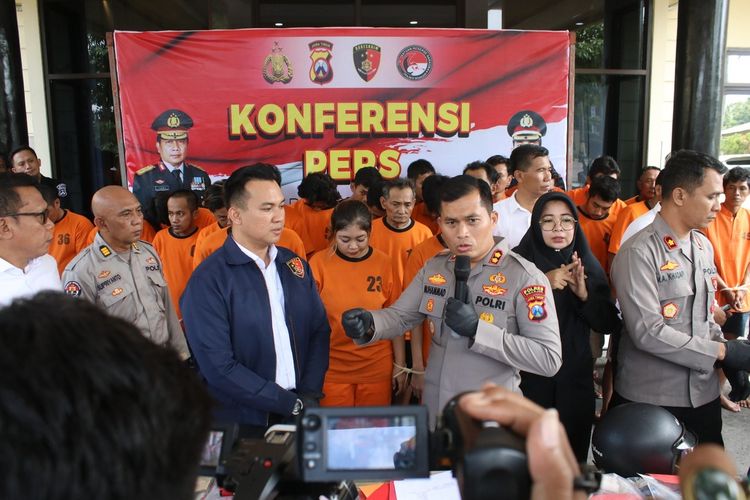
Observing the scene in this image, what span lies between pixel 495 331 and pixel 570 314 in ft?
2.78

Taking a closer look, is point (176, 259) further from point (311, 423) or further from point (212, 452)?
point (311, 423)

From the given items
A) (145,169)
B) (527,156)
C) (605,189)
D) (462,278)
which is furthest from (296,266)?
(145,169)

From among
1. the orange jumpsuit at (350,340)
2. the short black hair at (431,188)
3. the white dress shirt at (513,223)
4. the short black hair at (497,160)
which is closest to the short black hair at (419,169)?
the short black hair at (497,160)

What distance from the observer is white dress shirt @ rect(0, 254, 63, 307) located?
2199mm

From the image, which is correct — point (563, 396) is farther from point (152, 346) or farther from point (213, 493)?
point (152, 346)

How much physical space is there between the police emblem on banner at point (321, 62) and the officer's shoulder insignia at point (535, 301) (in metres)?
3.79

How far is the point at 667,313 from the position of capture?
247cm

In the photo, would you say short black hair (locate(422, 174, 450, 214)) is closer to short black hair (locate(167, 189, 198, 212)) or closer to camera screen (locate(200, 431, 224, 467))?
short black hair (locate(167, 189, 198, 212))

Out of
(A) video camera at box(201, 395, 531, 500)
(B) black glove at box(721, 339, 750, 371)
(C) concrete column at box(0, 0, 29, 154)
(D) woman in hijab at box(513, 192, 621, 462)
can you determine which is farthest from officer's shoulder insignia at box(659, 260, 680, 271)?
(C) concrete column at box(0, 0, 29, 154)

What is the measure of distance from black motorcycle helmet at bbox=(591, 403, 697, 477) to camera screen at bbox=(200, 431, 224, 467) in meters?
1.46

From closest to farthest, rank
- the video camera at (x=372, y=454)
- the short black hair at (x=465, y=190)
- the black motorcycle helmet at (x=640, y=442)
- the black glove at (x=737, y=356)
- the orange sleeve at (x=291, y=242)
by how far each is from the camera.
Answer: the video camera at (x=372, y=454)
the black motorcycle helmet at (x=640, y=442)
the short black hair at (x=465, y=190)
the black glove at (x=737, y=356)
the orange sleeve at (x=291, y=242)

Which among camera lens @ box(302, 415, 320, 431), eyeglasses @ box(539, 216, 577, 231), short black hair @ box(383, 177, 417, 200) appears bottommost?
camera lens @ box(302, 415, 320, 431)

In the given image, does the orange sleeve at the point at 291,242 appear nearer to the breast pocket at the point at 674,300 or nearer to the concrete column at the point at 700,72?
the breast pocket at the point at 674,300

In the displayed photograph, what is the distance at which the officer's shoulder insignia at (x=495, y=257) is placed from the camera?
2.19m
